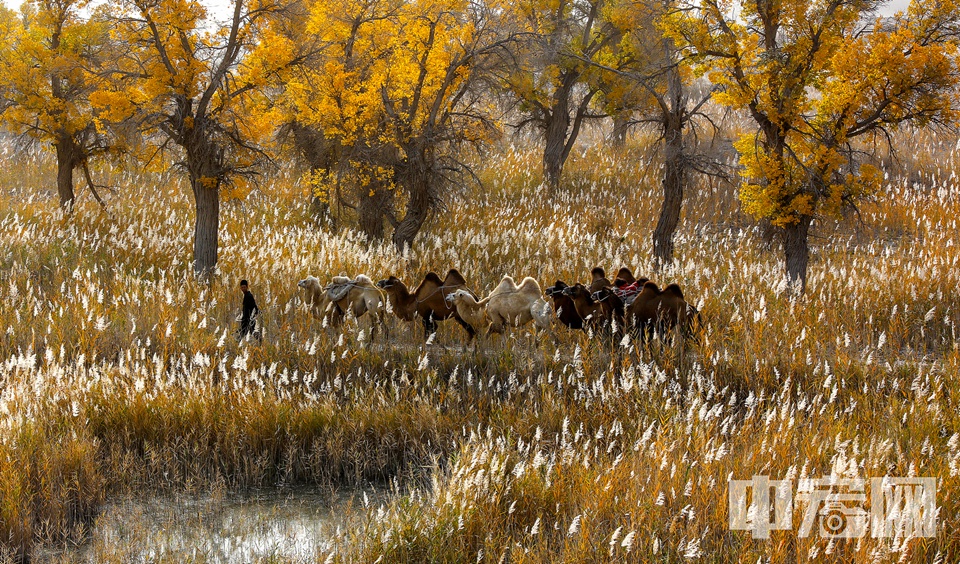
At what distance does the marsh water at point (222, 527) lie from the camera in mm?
4820

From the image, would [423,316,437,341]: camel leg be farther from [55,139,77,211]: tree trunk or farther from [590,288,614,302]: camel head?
[55,139,77,211]: tree trunk

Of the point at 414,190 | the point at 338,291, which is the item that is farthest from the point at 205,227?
the point at 338,291

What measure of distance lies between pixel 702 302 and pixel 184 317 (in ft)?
20.3

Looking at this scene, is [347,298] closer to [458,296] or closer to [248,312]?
[248,312]

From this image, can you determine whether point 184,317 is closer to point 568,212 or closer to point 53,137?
point 53,137

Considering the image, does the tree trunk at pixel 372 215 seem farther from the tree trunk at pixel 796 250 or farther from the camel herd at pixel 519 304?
the tree trunk at pixel 796 250

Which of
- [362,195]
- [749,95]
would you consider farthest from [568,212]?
[749,95]

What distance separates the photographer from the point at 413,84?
1383 centimetres

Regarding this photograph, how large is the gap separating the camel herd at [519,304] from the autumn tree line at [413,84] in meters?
3.64

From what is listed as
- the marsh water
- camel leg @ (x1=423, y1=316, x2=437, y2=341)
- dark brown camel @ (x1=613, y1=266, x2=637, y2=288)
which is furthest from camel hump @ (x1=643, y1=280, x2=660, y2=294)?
the marsh water

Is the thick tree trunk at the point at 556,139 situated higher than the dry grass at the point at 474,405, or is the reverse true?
the thick tree trunk at the point at 556,139

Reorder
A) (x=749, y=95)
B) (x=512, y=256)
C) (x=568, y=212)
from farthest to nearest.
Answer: (x=568, y=212) < (x=512, y=256) < (x=749, y=95)

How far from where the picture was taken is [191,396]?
681 cm

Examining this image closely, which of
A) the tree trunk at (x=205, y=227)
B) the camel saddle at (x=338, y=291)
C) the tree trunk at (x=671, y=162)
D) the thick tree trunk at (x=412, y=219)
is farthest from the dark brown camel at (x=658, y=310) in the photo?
the tree trunk at (x=205, y=227)
